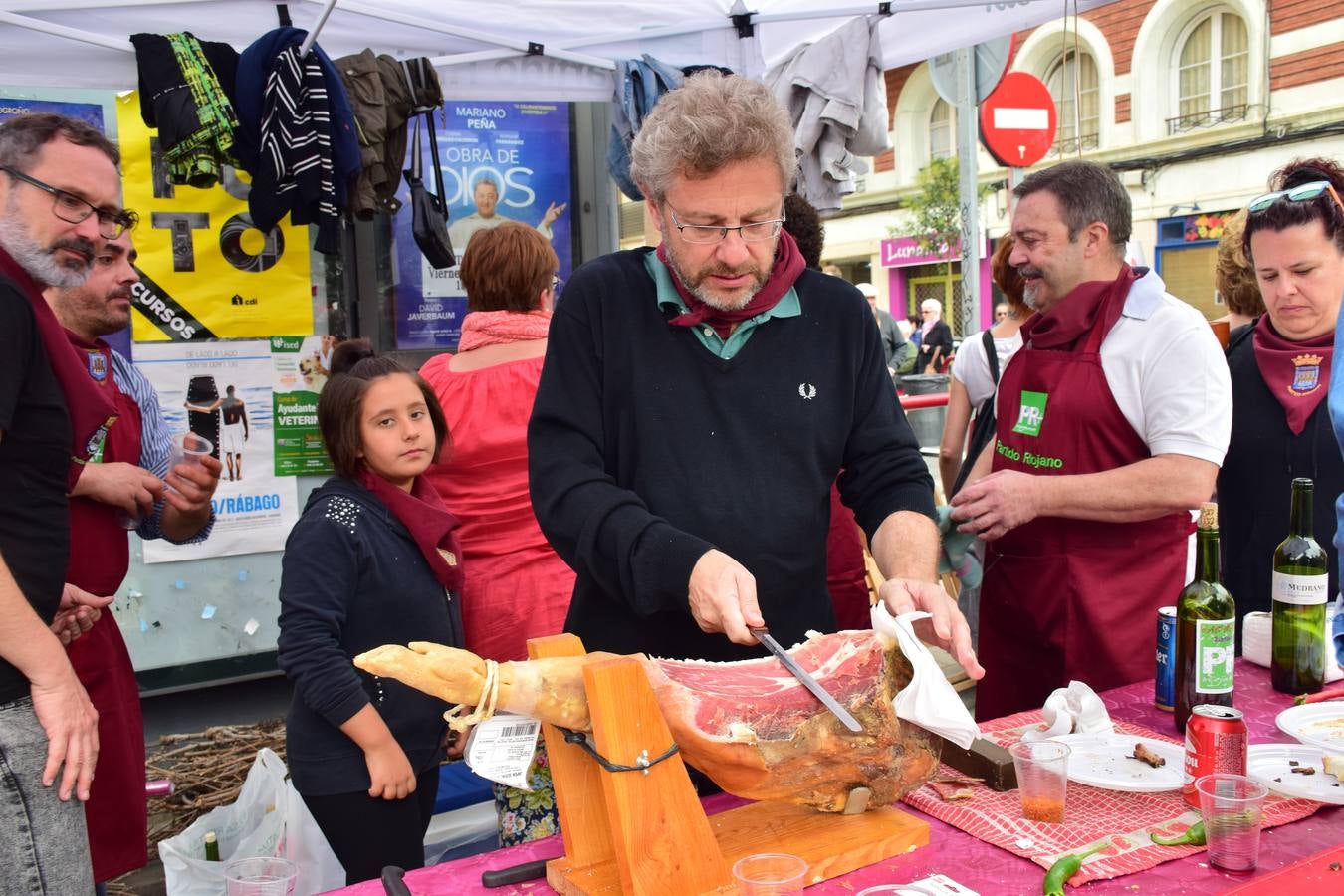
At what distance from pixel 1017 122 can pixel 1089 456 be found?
519cm

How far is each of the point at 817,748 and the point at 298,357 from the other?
3.76 meters

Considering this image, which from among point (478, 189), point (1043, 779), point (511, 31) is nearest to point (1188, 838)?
point (1043, 779)

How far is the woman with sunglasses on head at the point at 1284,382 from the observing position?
3143 mm

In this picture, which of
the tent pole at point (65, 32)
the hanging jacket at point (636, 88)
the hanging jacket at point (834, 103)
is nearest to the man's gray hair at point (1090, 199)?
the hanging jacket at point (834, 103)

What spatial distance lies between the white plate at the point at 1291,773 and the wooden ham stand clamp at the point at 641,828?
26.1 inches

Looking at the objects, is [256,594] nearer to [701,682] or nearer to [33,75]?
[33,75]

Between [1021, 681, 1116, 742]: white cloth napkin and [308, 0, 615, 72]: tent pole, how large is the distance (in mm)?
3152

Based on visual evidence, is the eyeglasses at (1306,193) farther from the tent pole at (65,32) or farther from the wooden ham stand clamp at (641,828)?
the tent pole at (65,32)

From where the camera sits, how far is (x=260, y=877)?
2043 mm

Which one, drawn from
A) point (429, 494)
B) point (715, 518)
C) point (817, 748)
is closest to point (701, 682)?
point (817, 748)

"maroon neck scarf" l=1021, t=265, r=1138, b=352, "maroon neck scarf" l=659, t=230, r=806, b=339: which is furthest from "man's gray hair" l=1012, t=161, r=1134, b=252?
"maroon neck scarf" l=659, t=230, r=806, b=339

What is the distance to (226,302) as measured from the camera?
182 inches

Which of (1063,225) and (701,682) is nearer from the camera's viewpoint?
(701,682)

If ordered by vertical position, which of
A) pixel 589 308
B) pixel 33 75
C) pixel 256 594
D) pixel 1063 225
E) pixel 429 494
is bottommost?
pixel 256 594
